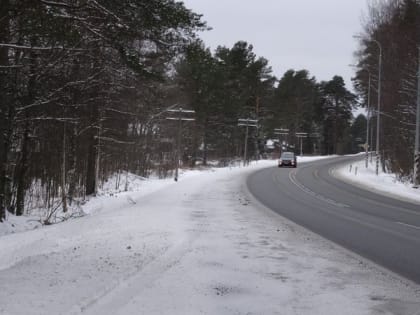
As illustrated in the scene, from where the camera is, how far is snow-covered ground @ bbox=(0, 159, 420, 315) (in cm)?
596

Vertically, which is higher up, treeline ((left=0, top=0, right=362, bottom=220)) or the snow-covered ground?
treeline ((left=0, top=0, right=362, bottom=220))

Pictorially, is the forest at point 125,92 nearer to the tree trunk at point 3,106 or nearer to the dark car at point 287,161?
the tree trunk at point 3,106

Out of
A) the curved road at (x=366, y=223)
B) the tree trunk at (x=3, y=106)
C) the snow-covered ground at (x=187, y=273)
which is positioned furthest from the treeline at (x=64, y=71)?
the curved road at (x=366, y=223)

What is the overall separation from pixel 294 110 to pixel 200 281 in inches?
3648

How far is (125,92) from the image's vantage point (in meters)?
23.0

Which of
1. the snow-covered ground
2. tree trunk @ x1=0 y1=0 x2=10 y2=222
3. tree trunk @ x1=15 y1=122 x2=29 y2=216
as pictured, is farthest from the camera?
tree trunk @ x1=15 y1=122 x2=29 y2=216

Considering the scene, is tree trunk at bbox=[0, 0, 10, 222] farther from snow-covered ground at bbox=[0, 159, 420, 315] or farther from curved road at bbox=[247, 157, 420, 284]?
curved road at bbox=[247, 157, 420, 284]

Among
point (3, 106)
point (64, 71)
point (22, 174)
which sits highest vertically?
point (64, 71)

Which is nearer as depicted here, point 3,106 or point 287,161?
point 3,106

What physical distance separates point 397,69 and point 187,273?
119 feet

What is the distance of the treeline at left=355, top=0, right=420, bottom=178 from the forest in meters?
0.13

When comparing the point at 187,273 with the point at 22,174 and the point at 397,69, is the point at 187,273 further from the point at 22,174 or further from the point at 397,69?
the point at 397,69

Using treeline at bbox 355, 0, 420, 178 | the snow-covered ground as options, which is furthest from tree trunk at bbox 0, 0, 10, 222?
treeline at bbox 355, 0, 420, 178

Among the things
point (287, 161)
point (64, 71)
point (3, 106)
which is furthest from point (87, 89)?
point (287, 161)
